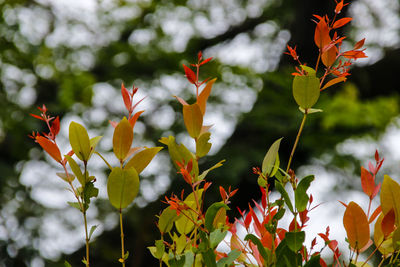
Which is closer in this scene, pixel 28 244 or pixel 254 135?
pixel 28 244

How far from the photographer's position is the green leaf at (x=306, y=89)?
0.45 metres

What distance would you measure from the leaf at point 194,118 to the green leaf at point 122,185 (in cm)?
8

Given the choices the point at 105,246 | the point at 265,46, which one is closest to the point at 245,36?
the point at 265,46

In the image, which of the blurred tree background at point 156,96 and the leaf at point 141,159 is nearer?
the leaf at point 141,159

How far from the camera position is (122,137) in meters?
0.48

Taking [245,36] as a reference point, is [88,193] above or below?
above

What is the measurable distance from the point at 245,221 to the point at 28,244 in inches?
95.5

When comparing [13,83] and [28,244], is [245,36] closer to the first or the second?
[13,83]

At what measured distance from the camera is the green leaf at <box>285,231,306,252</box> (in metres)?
0.41

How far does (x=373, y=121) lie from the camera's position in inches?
95.4

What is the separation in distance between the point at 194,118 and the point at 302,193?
0.15 meters

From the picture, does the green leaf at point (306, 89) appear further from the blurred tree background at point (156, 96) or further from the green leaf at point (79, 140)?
the blurred tree background at point (156, 96)

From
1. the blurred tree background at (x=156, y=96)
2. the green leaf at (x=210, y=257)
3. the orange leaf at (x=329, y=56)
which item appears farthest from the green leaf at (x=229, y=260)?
the blurred tree background at (x=156, y=96)

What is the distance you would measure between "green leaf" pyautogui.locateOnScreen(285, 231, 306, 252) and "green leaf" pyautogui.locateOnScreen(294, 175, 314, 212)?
28mm
